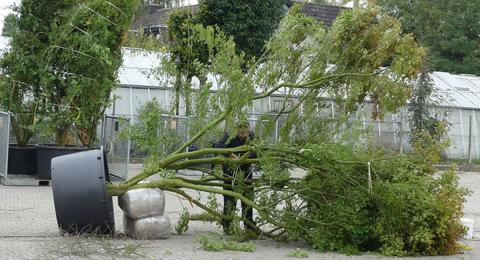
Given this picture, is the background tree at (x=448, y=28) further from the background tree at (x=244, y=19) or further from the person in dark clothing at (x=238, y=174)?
the person in dark clothing at (x=238, y=174)

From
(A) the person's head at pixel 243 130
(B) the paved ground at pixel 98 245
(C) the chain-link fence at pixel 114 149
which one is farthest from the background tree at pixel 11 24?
(A) the person's head at pixel 243 130

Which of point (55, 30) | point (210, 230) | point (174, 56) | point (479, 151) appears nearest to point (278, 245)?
point (210, 230)

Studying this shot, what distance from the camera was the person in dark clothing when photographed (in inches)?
472

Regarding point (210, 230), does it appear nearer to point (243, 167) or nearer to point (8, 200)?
point (243, 167)

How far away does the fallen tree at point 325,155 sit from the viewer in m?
11.2

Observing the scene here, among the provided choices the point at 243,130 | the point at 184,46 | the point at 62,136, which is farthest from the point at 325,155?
the point at 184,46

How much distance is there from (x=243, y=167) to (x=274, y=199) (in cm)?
82

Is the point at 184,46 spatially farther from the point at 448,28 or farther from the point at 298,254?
the point at 448,28

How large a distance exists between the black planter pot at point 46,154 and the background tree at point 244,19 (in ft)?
28.5

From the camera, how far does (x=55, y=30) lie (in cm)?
1819

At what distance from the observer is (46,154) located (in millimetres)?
18375

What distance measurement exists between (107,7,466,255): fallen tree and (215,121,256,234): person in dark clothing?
4.3 inches

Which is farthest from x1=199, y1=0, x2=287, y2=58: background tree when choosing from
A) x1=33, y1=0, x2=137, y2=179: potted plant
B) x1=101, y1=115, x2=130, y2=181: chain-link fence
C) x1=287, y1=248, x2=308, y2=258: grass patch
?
x1=287, y1=248, x2=308, y2=258: grass patch

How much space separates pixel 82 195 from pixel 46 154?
771cm
